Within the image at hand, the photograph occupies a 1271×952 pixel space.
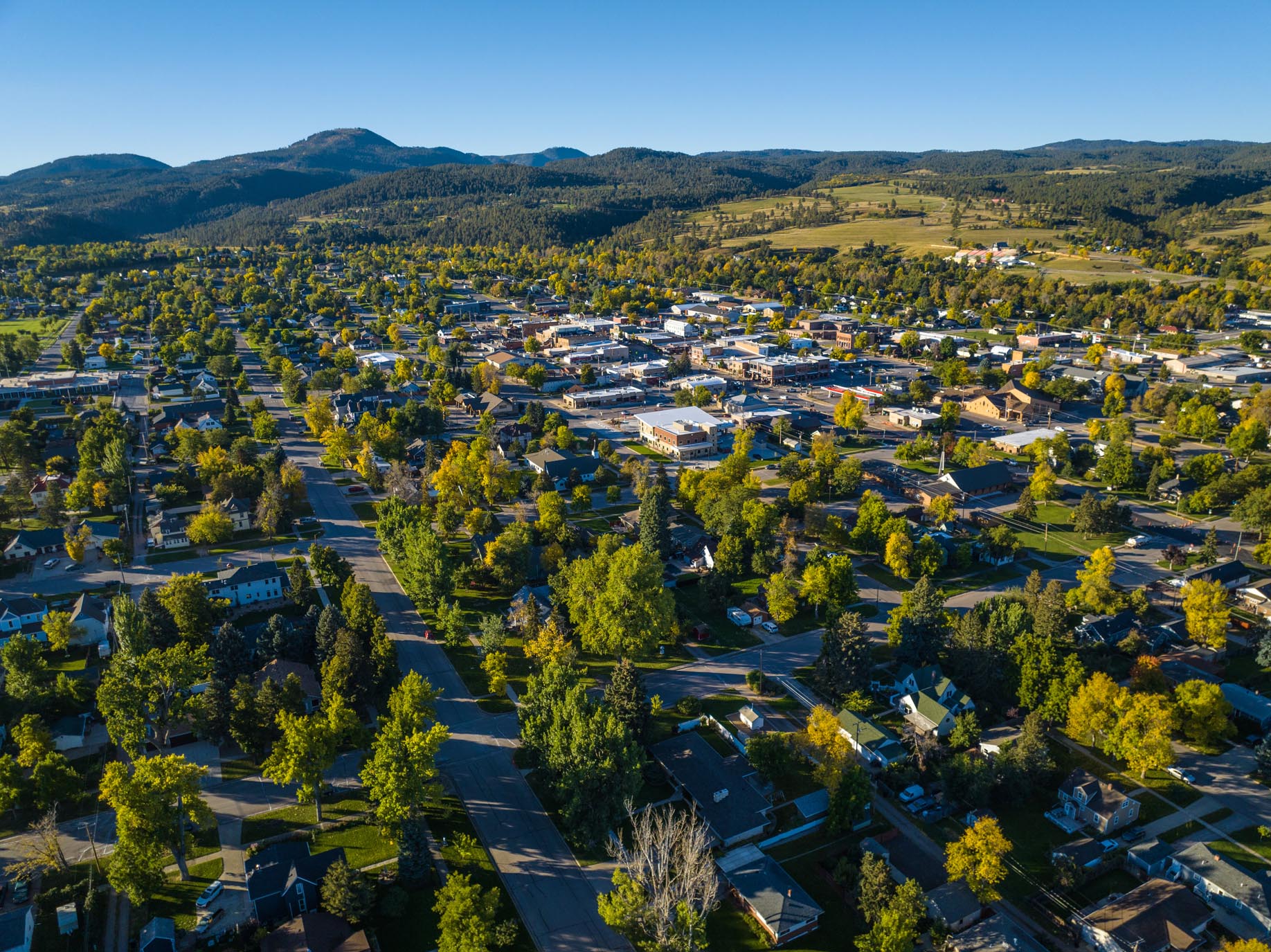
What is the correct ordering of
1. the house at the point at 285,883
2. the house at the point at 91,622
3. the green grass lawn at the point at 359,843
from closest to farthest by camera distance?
1. the house at the point at 285,883
2. the green grass lawn at the point at 359,843
3. the house at the point at 91,622

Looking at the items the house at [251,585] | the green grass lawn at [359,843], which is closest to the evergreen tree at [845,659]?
the green grass lawn at [359,843]

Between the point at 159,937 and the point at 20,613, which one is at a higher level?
the point at 20,613

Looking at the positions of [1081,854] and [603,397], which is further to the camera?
[603,397]

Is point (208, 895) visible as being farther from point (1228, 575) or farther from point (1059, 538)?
point (1228, 575)

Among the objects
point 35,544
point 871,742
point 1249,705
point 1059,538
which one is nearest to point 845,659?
point 871,742

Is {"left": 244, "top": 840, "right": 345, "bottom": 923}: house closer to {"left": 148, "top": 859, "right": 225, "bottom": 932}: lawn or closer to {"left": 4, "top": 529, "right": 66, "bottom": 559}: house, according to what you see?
{"left": 148, "top": 859, "right": 225, "bottom": 932}: lawn

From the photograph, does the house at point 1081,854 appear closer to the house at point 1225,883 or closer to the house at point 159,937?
the house at point 1225,883

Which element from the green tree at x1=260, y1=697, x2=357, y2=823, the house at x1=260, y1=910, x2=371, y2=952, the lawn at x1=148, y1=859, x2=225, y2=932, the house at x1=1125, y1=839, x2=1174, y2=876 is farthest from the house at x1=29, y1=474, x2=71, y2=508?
the house at x1=1125, y1=839, x2=1174, y2=876
